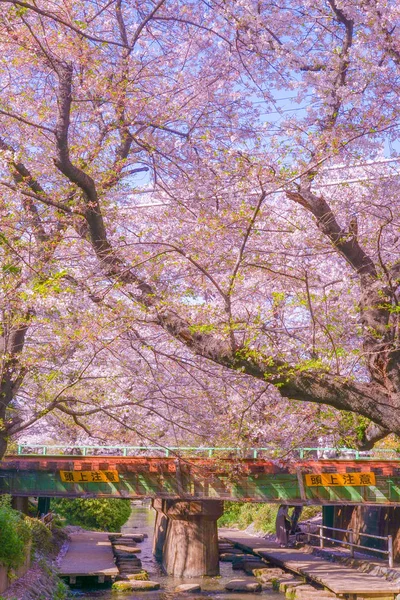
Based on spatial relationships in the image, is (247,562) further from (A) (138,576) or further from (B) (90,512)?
(B) (90,512)

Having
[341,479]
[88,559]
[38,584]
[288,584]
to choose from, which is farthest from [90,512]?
[38,584]

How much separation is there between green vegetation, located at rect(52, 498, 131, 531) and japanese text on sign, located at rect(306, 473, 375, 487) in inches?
558

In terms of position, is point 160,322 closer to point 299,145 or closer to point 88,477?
point 299,145

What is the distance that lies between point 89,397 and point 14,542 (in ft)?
9.32

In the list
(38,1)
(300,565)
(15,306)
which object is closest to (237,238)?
(15,306)

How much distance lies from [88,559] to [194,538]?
3391 mm

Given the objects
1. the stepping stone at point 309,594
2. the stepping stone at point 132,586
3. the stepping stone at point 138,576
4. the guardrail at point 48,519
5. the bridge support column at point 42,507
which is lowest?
the stepping stone at point 309,594

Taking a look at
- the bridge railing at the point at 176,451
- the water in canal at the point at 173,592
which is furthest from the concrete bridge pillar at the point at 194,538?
the bridge railing at the point at 176,451

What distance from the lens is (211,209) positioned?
11.5m

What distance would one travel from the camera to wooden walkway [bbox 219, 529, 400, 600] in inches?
708

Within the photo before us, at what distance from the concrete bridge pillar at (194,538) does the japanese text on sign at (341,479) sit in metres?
4.05

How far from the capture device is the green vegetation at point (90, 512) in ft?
107

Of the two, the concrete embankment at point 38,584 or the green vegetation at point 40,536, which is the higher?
the green vegetation at point 40,536

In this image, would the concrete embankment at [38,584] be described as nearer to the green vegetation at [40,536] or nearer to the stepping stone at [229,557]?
the green vegetation at [40,536]
